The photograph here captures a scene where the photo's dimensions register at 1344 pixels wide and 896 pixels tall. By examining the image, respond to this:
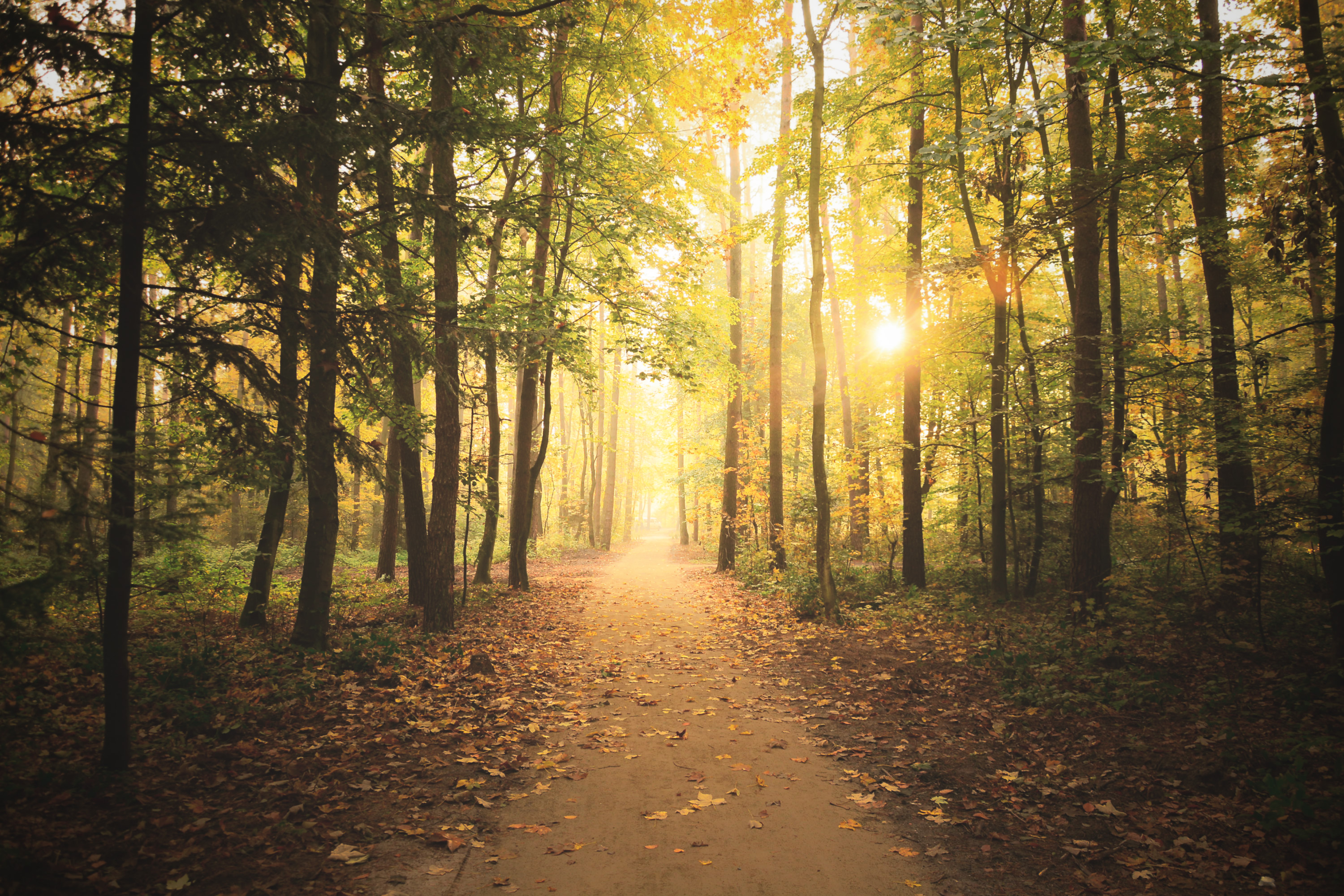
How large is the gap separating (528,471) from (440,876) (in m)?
11.4

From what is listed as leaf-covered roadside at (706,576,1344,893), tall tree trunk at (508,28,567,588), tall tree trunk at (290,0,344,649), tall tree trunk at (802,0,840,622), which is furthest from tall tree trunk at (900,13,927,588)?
tall tree trunk at (290,0,344,649)

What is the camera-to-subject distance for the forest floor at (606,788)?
3646 millimetres

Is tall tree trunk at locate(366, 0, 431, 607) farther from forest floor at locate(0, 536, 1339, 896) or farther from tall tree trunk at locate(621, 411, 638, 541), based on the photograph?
tall tree trunk at locate(621, 411, 638, 541)

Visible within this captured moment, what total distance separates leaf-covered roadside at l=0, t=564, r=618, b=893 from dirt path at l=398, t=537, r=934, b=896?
0.42 m

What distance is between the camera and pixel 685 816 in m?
4.48

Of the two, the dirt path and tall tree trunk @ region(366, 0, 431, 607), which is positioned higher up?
tall tree trunk @ region(366, 0, 431, 607)

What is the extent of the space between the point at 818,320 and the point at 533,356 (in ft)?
17.3

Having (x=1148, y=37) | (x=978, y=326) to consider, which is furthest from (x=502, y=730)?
(x=978, y=326)

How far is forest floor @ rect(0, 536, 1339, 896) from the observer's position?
3646 millimetres

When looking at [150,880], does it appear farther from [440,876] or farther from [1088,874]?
[1088,874]

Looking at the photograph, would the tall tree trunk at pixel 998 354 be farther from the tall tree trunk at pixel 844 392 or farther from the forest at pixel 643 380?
the tall tree trunk at pixel 844 392

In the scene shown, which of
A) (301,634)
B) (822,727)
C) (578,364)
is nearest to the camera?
(822,727)

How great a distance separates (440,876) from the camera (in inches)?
147

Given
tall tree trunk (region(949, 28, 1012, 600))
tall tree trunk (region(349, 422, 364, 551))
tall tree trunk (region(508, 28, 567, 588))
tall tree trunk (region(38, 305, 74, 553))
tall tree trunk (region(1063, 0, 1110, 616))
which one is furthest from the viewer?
tall tree trunk (region(349, 422, 364, 551))
